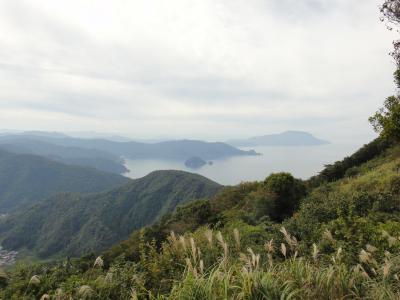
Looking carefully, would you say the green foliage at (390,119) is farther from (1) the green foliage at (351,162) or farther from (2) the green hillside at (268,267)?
(1) the green foliage at (351,162)

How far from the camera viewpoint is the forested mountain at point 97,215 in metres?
116

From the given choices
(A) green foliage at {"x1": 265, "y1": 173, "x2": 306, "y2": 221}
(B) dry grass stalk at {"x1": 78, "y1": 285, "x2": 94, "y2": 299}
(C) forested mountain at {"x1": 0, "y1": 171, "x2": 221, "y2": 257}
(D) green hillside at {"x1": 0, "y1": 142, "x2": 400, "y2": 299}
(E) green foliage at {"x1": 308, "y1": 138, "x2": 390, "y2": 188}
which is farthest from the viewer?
(C) forested mountain at {"x1": 0, "y1": 171, "x2": 221, "y2": 257}

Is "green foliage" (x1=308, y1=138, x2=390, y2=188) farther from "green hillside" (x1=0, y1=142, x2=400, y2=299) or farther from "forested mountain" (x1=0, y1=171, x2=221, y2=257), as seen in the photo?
"forested mountain" (x1=0, y1=171, x2=221, y2=257)

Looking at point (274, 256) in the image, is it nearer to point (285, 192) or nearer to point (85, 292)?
point (85, 292)

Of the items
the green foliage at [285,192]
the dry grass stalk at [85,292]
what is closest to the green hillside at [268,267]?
the dry grass stalk at [85,292]

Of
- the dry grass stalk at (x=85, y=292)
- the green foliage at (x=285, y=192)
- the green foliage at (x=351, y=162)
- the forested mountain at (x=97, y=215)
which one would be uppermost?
the green foliage at (x=351, y=162)

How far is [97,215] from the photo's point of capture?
129750mm

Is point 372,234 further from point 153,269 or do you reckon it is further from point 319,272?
point 153,269

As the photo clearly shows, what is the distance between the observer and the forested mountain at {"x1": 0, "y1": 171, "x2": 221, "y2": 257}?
116119 millimetres

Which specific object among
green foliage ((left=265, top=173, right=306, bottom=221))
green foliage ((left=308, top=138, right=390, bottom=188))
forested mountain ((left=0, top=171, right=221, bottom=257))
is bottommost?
forested mountain ((left=0, top=171, right=221, bottom=257))

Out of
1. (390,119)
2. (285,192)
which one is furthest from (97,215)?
(390,119)

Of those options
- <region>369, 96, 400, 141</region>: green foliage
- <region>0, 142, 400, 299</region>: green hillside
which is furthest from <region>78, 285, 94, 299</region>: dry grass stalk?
<region>369, 96, 400, 141</region>: green foliage

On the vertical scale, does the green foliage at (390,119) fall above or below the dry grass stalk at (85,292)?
above

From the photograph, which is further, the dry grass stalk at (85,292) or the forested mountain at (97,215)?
the forested mountain at (97,215)
